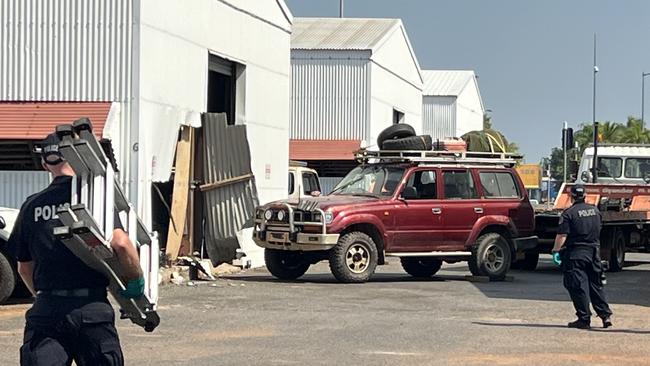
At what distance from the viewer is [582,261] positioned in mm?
13086

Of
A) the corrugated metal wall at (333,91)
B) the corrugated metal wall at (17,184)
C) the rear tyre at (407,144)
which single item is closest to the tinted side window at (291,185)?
the rear tyre at (407,144)

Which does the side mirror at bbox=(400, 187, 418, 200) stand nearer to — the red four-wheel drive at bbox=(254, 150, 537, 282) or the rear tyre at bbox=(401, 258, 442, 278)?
the red four-wheel drive at bbox=(254, 150, 537, 282)

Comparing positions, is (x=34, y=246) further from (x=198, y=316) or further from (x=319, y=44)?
(x=319, y=44)

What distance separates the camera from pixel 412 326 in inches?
505

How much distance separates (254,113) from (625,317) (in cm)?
1087

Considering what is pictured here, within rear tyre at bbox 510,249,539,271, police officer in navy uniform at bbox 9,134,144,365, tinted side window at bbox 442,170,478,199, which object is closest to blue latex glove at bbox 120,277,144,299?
police officer in navy uniform at bbox 9,134,144,365

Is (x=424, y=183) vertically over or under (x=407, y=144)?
under

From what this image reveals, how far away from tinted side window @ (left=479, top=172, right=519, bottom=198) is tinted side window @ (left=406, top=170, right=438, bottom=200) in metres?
1.05

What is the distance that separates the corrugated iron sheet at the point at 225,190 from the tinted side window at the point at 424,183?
350 cm

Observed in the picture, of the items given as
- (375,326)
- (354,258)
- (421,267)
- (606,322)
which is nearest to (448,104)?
(421,267)

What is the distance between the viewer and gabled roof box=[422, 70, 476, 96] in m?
54.2

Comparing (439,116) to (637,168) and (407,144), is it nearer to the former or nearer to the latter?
(637,168)

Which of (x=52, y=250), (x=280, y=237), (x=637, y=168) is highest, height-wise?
(x=637, y=168)

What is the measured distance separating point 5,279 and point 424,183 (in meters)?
8.07
